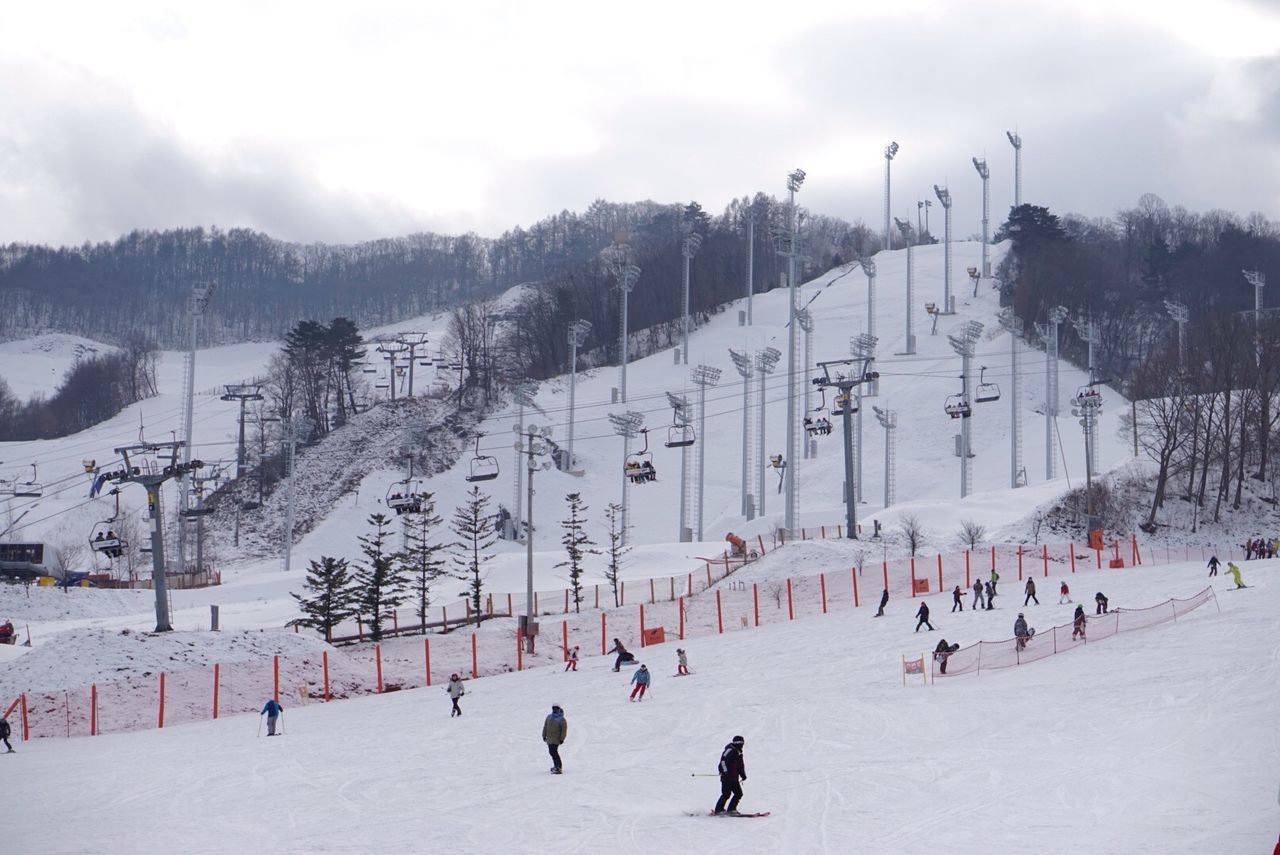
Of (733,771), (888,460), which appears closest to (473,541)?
(888,460)

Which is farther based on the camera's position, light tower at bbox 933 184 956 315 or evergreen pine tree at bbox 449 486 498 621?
light tower at bbox 933 184 956 315

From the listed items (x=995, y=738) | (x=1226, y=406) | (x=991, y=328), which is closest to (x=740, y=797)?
(x=995, y=738)

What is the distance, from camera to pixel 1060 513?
61.7 metres

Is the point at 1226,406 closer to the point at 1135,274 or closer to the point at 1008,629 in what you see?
the point at 1008,629

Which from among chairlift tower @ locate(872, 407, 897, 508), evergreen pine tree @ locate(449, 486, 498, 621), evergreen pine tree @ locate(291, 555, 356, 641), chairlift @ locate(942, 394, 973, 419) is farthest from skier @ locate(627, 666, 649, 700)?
chairlift tower @ locate(872, 407, 897, 508)

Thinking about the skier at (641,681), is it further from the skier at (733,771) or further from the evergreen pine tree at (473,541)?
the evergreen pine tree at (473,541)

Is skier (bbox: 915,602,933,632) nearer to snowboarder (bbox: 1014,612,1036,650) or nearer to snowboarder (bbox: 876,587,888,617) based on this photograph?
snowboarder (bbox: 876,587,888,617)

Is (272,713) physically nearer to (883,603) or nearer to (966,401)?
(883,603)

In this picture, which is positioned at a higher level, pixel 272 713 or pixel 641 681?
pixel 641 681

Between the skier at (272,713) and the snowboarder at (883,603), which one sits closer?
the skier at (272,713)

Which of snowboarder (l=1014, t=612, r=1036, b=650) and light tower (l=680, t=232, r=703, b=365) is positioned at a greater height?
light tower (l=680, t=232, r=703, b=365)

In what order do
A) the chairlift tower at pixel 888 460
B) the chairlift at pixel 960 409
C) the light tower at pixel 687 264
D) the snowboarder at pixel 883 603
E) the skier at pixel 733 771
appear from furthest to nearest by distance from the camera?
1. the light tower at pixel 687 264
2. the chairlift tower at pixel 888 460
3. the chairlift at pixel 960 409
4. the snowboarder at pixel 883 603
5. the skier at pixel 733 771

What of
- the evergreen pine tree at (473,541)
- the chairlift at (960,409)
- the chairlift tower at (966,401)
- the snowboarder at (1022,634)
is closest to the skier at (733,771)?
the snowboarder at (1022,634)

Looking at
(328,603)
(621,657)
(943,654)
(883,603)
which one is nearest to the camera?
(943,654)
